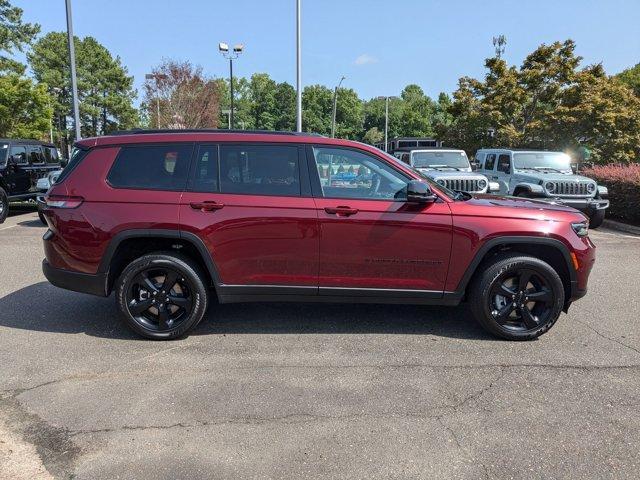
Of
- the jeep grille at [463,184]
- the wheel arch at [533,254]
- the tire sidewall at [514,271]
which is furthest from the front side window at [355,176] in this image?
the jeep grille at [463,184]

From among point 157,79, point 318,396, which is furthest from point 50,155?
point 157,79

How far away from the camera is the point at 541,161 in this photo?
12.7m

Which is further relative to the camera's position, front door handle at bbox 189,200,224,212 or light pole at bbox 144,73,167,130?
light pole at bbox 144,73,167,130

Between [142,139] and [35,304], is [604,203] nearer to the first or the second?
[142,139]

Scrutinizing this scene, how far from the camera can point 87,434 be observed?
3059mm

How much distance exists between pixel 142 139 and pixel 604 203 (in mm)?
10590

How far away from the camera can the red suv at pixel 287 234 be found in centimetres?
436

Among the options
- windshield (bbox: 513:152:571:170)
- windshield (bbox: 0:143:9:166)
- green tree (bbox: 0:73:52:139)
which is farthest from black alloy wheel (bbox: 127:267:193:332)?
green tree (bbox: 0:73:52:139)

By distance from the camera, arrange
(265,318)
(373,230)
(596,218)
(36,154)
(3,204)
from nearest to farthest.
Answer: (373,230)
(265,318)
(596,218)
(3,204)
(36,154)

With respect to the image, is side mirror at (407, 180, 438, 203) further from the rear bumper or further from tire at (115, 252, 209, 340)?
the rear bumper

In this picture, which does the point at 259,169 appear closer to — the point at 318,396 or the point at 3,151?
the point at 318,396

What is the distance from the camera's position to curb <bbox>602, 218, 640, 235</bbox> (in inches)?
462

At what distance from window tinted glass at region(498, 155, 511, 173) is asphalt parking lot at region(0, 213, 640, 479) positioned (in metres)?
8.02

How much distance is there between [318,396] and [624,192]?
12063mm
